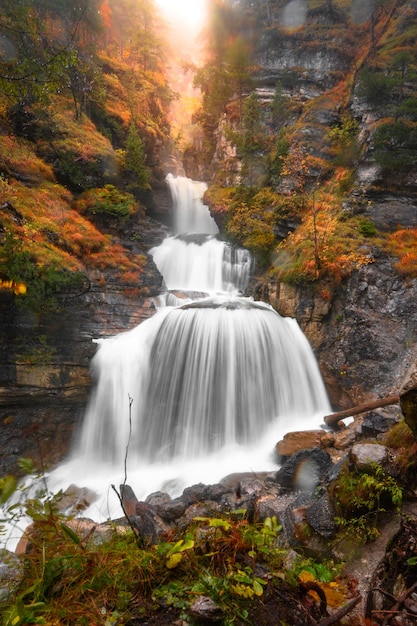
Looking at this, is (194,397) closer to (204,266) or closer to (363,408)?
(363,408)

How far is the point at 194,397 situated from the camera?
34.9 ft

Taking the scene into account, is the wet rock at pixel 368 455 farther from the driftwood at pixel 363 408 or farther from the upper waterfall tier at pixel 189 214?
the upper waterfall tier at pixel 189 214

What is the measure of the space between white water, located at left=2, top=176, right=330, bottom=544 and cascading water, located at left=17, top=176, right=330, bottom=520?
0.11 ft

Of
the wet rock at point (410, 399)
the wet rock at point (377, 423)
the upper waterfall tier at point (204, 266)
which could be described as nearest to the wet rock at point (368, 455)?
the wet rock at point (410, 399)

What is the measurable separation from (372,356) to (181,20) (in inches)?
2768

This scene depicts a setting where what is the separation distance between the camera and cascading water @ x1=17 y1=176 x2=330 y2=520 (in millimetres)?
9492

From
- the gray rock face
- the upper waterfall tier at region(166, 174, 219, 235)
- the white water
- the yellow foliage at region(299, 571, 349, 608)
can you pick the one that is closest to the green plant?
the yellow foliage at region(299, 571, 349, 608)

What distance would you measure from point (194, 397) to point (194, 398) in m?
0.03

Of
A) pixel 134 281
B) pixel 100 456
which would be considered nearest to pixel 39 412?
pixel 100 456

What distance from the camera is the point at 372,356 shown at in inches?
398

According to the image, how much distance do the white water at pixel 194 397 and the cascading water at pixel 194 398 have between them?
0.03 meters

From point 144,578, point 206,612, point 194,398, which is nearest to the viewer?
point 206,612

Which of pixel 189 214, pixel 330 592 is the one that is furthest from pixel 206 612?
pixel 189 214

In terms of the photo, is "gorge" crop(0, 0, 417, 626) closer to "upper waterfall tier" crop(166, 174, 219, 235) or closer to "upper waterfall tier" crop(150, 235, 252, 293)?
"upper waterfall tier" crop(150, 235, 252, 293)
